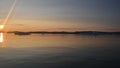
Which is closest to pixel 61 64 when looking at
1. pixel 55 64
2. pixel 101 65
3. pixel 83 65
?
pixel 55 64

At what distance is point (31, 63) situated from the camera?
28.8 meters

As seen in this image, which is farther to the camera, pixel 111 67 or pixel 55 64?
pixel 55 64

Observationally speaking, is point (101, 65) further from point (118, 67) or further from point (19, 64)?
point (19, 64)

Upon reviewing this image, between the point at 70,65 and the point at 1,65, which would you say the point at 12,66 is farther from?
the point at 70,65

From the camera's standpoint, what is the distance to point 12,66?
2688cm

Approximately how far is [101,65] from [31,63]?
301 inches

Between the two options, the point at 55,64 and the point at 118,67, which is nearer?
the point at 118,67

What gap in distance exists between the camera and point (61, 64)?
92.7 ft

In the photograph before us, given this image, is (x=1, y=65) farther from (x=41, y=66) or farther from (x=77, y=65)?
(x=77, y=65)

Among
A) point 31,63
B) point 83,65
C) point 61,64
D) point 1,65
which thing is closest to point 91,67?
point 83,65

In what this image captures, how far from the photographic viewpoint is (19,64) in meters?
28.0

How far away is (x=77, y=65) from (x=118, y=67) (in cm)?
425

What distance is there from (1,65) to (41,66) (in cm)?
422

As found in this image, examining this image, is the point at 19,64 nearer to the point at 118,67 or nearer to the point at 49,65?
the point at 49,65
